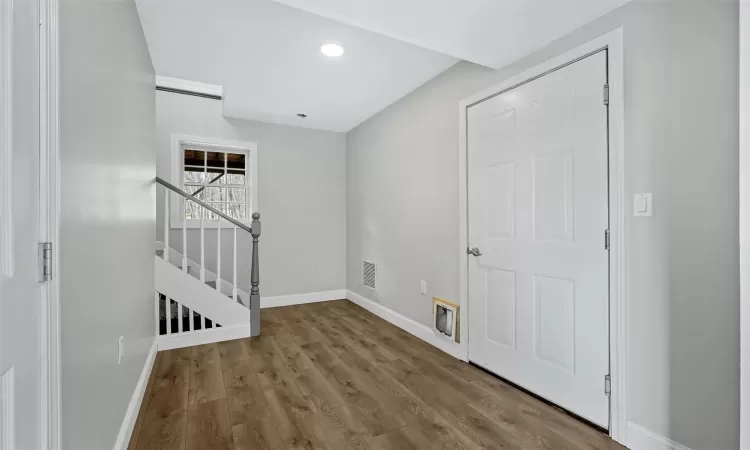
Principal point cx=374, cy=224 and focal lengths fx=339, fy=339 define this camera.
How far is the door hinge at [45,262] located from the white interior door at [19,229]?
0.03 m

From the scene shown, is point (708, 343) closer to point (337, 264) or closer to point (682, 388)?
point (682, 388)

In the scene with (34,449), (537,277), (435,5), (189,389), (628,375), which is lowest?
(189,389)

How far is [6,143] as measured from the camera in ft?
2.29

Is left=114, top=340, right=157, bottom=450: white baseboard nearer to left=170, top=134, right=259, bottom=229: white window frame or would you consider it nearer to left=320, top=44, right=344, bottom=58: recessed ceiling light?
left=170, top=134, right=259, bottom=229: white window frame

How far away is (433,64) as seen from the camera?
283 cm

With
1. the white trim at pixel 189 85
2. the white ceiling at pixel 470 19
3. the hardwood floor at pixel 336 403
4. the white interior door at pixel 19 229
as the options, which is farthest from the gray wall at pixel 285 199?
the white interior door at pixel 19 229

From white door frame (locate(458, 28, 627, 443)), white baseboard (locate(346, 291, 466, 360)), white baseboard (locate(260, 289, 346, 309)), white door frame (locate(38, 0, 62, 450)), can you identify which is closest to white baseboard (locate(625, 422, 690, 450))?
white door frame (locate(458, 28, 627, 443))

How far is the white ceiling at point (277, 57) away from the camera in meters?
2.16

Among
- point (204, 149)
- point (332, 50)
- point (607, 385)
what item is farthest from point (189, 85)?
point (607, 385)

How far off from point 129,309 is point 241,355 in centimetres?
122

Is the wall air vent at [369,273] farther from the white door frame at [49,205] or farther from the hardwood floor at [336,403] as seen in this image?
the white door frame at [49,205]

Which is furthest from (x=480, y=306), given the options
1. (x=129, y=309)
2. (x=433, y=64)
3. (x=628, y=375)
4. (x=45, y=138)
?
(x=45, y=138)

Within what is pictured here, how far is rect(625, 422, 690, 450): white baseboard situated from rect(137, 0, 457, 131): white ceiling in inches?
105

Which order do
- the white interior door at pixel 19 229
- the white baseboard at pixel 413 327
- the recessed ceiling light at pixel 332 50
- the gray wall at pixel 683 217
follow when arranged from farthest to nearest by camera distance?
the white baseboard at pixel 413 327
the recessed ceiling light at pixel 332 50
the gray wall at pixel 683 217
the white interior door at pixel 19 229
